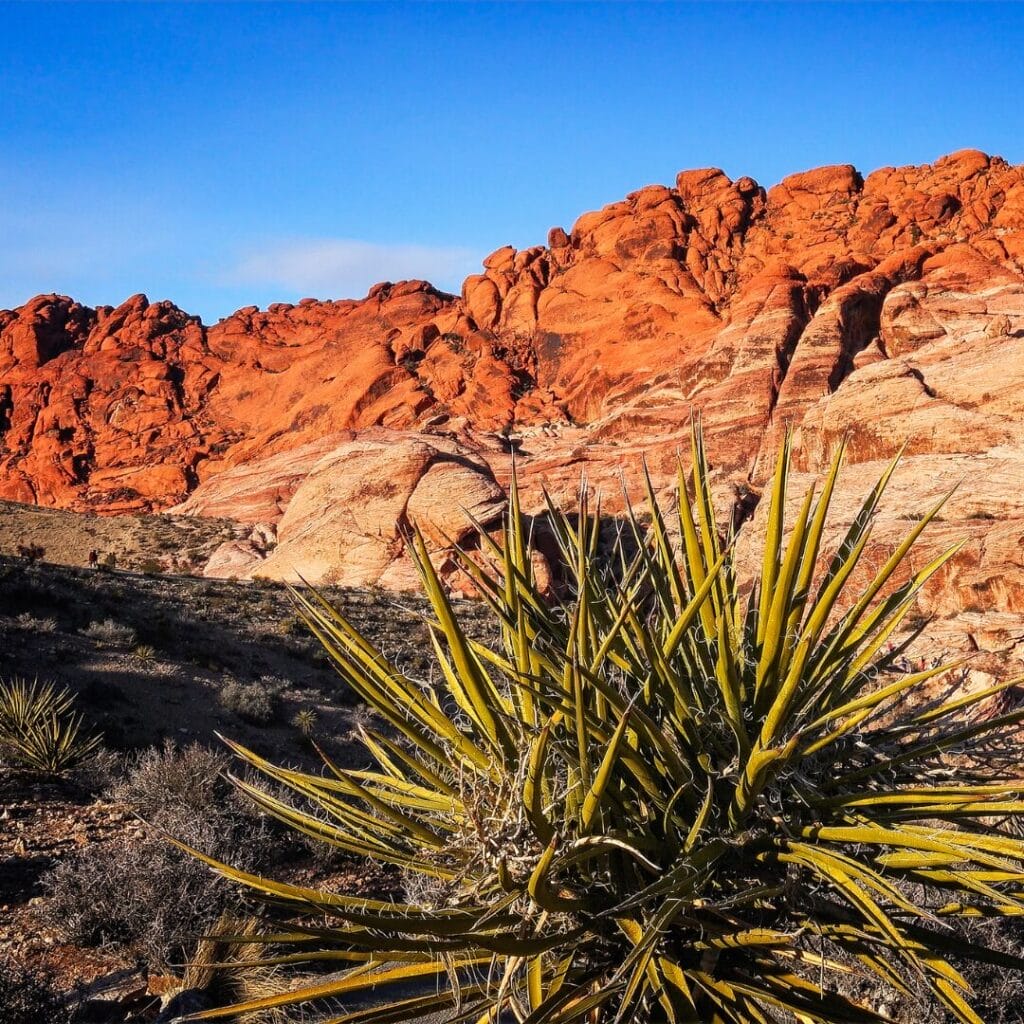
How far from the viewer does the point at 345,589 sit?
25.2 metres

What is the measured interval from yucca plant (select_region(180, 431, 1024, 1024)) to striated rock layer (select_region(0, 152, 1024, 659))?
63.6ft

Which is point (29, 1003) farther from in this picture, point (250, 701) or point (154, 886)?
point (250, 701)

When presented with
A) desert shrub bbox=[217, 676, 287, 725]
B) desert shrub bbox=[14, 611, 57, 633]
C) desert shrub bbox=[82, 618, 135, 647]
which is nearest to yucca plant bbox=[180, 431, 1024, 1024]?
desert shrub bbox=[217, 676, 287, 725]

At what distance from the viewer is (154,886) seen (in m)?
4.88

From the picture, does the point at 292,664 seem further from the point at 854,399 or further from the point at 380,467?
the point at 854,399

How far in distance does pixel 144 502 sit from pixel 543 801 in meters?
53.3

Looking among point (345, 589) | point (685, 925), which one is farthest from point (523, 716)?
point (345, 589)

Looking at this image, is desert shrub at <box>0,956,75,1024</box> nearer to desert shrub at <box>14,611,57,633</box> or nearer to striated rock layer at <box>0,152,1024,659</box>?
desert shrub at <box>14,611,57,633</box>

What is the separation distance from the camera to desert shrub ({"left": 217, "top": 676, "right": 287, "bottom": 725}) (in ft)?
36.4

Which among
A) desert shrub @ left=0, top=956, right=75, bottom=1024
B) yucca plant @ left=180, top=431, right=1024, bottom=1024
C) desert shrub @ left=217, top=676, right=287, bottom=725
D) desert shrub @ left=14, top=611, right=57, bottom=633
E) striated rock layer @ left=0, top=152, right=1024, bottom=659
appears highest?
striated rock layer @ left=0, top=152, right=1024, bottom=659

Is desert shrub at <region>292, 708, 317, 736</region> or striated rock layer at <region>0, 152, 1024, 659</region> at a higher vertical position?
striated rock layer at <region>0, 152, 1024, 659</region>

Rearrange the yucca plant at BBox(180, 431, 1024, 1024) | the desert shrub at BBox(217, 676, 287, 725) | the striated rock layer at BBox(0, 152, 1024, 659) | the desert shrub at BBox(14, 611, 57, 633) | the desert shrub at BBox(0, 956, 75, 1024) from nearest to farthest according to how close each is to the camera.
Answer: the yucca plant at BBox(180, 431, 1024, 1024), the desert shrub at BBox(0, 956, 75, 1024), the desert shrub at BBox(217, 676, 287, 725), the desert shrub at BBox(14, 611, 57, 633), the striated rock layer at BBox(0, 152, 1024, 659)

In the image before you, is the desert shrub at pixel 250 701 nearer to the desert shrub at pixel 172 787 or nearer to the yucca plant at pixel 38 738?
the yucca plant at pixel 38 738

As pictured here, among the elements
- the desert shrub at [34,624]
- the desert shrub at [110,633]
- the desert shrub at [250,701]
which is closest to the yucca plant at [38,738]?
the desert shrub at [250,701]
